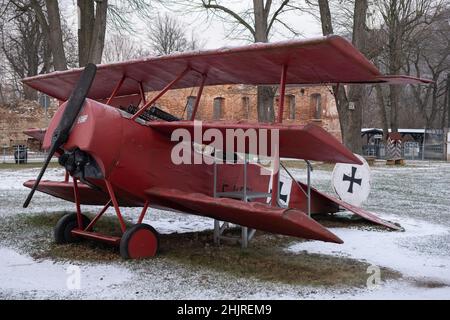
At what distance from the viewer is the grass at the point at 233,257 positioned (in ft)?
17.8

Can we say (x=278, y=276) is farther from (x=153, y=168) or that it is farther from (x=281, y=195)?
(x=281, y=195)

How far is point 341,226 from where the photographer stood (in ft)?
28.7

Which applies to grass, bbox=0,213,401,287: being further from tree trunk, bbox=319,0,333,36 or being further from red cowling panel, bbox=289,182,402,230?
tree trunk, bbox=319,0,333,36

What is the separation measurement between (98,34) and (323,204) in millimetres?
10486

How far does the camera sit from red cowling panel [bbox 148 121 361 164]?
202 inches

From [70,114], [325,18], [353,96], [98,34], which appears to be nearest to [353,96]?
[353,96]

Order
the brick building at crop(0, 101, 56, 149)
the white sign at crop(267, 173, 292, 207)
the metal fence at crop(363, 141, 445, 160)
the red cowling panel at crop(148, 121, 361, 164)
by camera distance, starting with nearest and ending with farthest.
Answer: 1. the red cowling panel at crop(148, 121, 361, 164)
2. the white sign at crop(267, 173, 292, 207)
3. the brick building at crop(0, 101, 56, 149)
4. the metal fence at crop(363, 141, 445, 160)

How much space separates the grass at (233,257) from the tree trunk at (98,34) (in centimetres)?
977

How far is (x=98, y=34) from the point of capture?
1700 centimetres

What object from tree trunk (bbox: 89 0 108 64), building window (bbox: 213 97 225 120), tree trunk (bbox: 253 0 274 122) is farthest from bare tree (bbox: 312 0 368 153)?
building window (bbox: 213 97 225 120)

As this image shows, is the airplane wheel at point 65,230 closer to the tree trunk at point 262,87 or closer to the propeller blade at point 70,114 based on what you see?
the propeller blade at point 70,114

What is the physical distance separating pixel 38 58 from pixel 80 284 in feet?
141

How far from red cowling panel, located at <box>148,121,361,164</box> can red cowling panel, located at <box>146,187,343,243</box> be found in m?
0.67

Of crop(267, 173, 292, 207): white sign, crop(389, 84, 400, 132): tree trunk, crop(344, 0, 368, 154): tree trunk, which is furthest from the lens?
crop(389, 84, 400, 132): tree trunk
